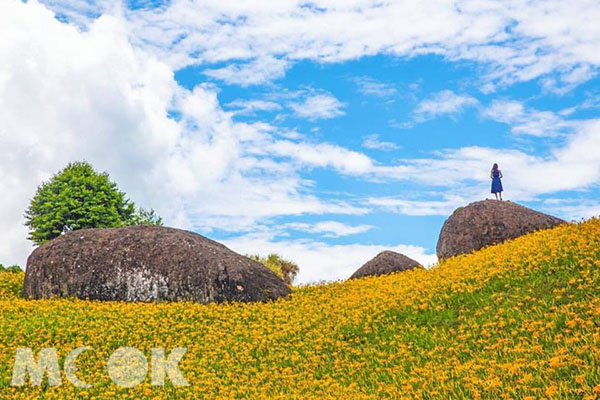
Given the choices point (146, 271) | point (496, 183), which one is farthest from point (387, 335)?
point (496, 183)

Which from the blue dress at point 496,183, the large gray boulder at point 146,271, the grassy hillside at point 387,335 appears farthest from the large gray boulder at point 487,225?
the large gray boulder at point 146,271

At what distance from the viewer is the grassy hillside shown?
10.1 meters

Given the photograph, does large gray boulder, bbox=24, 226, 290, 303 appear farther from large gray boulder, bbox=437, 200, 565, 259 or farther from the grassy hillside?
large gray boulder, bbox=437, 200, 565, 259

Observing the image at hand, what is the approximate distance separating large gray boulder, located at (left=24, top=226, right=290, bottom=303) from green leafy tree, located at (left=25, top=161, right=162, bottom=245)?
15.0m

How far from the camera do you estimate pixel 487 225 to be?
2670cm

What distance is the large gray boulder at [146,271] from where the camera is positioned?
21.8m

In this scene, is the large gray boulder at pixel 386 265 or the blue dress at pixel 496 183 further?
the blue dress at pixel 496 183

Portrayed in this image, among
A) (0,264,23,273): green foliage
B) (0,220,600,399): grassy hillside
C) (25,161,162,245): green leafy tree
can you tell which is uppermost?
(25,161,162,245): green leafy tree

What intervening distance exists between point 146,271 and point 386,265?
1213 centimetres

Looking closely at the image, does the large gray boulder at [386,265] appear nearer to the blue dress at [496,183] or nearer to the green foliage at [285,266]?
the blue dress at [496,183]

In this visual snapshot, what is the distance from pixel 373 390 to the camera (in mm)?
11008

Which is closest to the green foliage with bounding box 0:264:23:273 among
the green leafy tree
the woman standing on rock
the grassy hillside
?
the green leafy tree

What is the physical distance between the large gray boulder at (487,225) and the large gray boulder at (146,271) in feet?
27.3

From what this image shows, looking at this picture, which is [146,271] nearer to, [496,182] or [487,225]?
[487,225]
